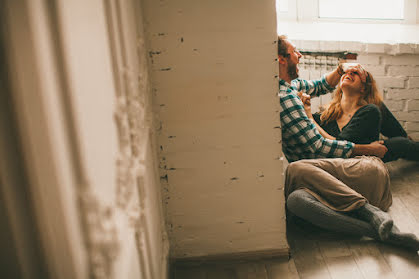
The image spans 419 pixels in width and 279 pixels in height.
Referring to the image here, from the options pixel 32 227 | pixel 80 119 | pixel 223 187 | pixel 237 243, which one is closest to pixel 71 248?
pixel 32 227

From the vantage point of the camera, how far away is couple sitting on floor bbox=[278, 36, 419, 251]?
1820 mm

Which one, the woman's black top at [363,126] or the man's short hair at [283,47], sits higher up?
the man's short hair at [283,47]

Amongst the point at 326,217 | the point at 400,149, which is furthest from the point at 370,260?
the point at 400,149

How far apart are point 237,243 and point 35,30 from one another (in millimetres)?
1445

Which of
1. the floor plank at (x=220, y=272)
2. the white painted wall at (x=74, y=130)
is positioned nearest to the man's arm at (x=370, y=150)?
the floor plank at (x=220, y=272)

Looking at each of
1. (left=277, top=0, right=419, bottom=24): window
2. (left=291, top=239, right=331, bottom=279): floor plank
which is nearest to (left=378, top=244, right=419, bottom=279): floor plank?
(left=291, top=239, right=331, bottom=279): floor plank

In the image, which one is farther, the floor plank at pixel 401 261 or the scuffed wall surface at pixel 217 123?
the floor plank at pixel 401 261

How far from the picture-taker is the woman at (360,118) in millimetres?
2158

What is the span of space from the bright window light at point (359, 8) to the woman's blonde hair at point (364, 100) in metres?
0.94

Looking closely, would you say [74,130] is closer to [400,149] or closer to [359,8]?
[400,149]

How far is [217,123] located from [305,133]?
625 millimetres

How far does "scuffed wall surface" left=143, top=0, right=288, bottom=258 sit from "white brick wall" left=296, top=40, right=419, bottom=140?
1389 mm

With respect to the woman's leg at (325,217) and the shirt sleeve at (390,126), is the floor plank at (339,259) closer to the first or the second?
the woman's leg at (325,217)

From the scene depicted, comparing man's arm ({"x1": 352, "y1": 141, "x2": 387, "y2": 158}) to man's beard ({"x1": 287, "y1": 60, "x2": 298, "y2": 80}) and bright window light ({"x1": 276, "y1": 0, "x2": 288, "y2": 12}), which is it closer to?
man's beard ({"x1": 287, "y1": 60, "x2": 298, "y2": 80})
